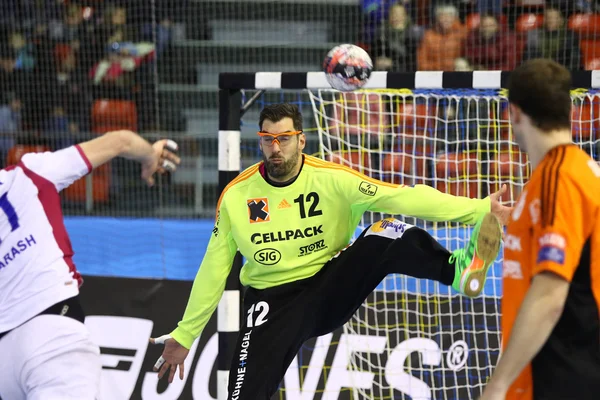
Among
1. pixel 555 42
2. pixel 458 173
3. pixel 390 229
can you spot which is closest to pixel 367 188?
pixel 390 229

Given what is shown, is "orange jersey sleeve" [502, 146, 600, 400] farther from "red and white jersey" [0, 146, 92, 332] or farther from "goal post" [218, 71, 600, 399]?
"goal post" [218, 71, 600, 399]

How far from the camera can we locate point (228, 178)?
5762 mm

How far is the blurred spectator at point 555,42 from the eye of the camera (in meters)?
10.6

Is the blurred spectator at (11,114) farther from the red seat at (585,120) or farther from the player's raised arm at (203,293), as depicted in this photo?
the red seat at (585,120)

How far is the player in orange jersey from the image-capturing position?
2.80 metres

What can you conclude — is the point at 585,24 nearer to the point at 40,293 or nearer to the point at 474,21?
the point at 474,21

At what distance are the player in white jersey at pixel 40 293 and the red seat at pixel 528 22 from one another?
8067 mm

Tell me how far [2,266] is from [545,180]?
271cm

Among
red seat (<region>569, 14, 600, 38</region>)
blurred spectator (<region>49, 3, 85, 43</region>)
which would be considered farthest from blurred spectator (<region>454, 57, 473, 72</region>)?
blurred spectator (<region>49, 3, 85, 43</region>)

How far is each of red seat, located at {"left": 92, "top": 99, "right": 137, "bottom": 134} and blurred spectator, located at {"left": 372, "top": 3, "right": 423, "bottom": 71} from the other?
349 centimetres

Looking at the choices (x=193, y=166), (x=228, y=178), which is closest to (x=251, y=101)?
(x=228, y=178)

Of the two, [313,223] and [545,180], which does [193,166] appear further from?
[545,180]

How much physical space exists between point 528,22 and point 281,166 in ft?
23.7

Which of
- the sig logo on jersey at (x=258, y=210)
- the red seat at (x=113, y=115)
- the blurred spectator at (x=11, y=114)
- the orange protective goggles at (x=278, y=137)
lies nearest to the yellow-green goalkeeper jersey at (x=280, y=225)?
the sig logo on jersey at (x=258, y=210)
